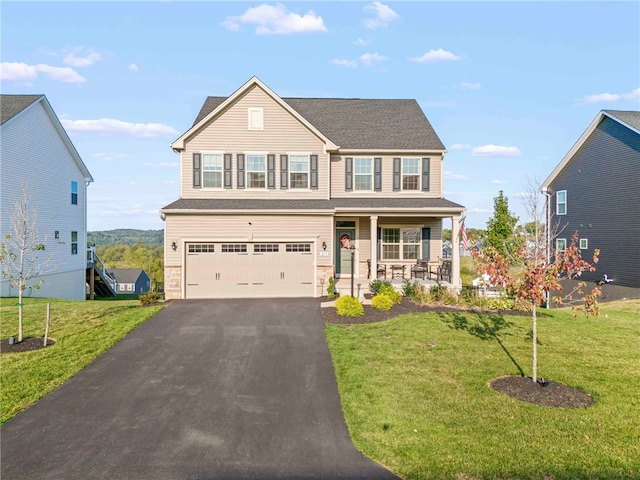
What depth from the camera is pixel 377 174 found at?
776 inches

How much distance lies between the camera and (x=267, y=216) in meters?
17.2

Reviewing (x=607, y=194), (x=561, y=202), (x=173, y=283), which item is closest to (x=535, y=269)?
(x=173, y=283)

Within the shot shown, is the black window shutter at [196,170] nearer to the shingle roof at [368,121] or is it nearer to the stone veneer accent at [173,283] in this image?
the shingle roof at [368,121]

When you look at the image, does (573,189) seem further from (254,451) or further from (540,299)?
(254,451)

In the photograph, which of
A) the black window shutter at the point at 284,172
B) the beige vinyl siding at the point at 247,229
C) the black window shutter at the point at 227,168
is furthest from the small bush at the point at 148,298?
the black window shutter at the point at 284,172

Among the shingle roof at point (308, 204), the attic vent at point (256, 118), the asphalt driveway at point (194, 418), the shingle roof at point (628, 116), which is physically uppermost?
the shingle roof at point (628, 116)

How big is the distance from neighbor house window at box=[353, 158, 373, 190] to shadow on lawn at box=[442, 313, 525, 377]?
8361mm

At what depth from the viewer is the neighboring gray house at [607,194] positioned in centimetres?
2064

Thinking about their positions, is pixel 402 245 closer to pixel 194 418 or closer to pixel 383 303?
pixel 383 303

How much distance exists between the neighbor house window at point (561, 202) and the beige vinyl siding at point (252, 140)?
16515 millimetres

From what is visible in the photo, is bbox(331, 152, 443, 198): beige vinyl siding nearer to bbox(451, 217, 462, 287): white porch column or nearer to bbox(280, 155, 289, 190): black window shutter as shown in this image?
bbox(280, 155, 289, 190): black window shutter

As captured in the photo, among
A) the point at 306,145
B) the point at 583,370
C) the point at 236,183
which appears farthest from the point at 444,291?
the point at 236,183

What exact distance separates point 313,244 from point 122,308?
7693 mm

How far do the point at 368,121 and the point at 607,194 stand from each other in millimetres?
13675
